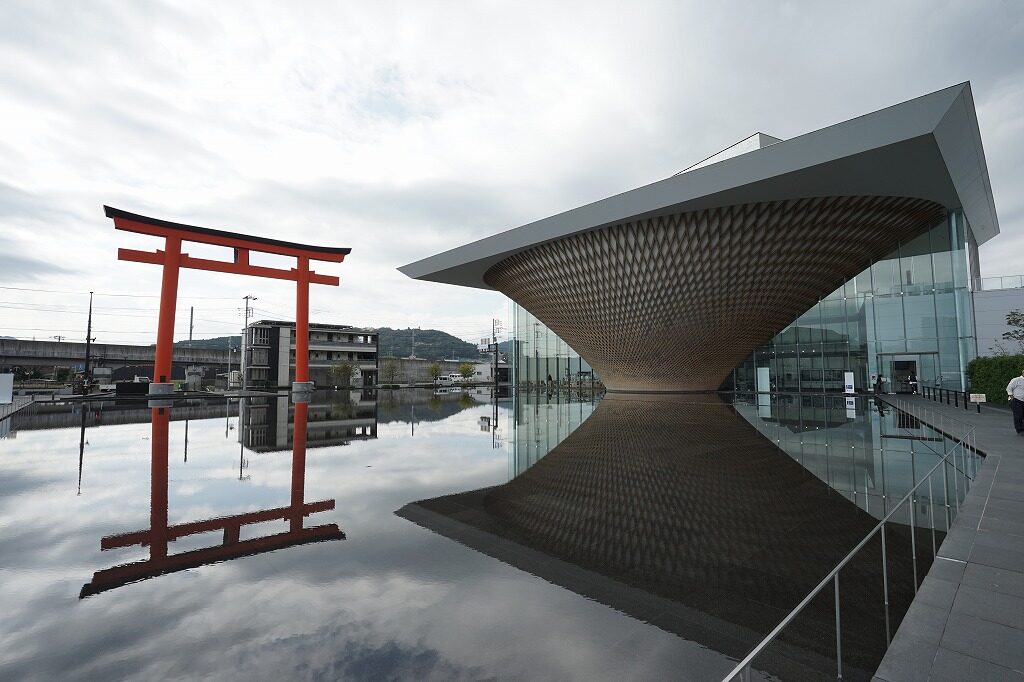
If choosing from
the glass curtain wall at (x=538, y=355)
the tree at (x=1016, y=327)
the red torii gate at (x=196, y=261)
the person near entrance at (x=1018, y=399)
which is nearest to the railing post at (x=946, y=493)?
the person near entrance at (x=1018, y=399)

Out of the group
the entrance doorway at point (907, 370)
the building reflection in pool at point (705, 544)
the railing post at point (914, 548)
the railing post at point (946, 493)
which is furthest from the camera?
the entrance doorway at point (907, 370)

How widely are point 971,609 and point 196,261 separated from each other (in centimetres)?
3209

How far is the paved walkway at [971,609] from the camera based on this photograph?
254 centimetres

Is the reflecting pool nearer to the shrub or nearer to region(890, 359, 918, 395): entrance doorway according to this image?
the shrub

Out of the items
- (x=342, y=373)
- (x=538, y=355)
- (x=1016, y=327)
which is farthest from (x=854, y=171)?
(x=342, y=373)

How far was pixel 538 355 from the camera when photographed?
4706cm

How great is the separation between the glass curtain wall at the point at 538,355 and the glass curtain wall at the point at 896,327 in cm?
1803

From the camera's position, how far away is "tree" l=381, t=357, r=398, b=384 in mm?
65062

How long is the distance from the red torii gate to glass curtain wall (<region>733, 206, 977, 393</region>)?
29483mm

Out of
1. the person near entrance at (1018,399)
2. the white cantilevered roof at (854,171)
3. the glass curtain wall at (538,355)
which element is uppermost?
the white cantilevered roof at (854,171)

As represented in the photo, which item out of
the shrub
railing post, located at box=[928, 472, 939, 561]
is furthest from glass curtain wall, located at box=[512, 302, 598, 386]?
railing post, located at box=[928, 472, 939, 561]

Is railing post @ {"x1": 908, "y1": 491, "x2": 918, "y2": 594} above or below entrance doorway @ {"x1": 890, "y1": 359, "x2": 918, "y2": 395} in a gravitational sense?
below

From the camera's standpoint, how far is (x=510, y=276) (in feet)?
101

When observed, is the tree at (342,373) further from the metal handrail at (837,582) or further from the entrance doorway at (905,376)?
the metal handrail at (837,582)
